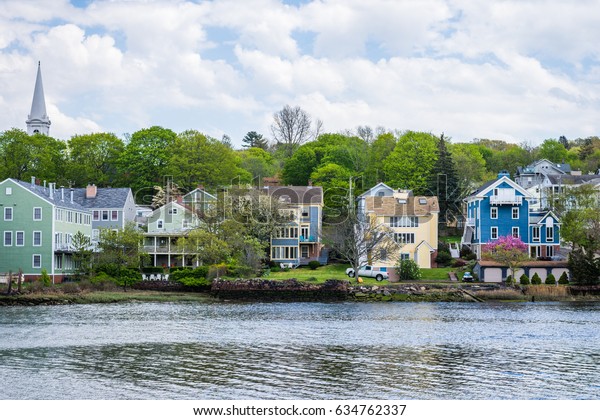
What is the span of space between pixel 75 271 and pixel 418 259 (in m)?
31.1

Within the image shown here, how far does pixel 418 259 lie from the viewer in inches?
3184

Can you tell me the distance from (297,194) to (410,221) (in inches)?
508

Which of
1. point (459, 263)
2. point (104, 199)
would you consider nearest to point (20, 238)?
point (104, 199)

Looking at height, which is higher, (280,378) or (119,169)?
(119,169)

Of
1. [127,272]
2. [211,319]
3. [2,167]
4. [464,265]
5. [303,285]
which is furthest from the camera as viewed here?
[2,167]

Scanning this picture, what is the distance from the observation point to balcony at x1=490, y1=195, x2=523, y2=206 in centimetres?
8369

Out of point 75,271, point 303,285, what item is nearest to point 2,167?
point 75,271

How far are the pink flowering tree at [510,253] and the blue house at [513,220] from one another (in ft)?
19.5

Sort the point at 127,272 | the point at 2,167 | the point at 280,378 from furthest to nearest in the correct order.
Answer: the point at 2,167 < the point at 127,272 < the point at 280,378

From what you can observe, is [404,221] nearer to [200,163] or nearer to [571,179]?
[200,163]

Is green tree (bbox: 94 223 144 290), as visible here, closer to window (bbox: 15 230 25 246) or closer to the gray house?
window (bbox: 15 230 25 246)

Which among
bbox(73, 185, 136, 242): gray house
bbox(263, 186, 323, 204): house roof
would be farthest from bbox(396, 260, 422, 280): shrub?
bbox(73, 185, 136, 242): gray house

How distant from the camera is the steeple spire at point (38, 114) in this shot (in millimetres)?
115062
